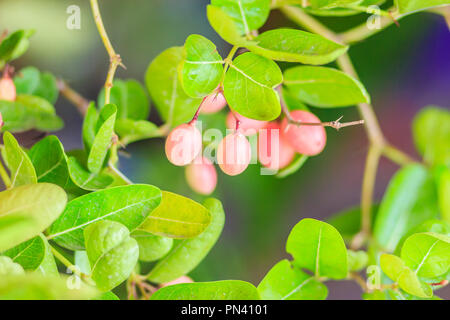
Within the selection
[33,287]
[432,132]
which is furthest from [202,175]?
[432,132]

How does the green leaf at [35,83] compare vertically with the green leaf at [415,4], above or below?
below

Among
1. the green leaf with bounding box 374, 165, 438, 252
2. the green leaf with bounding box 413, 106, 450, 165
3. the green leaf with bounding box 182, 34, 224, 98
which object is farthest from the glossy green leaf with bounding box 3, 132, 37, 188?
the green leaf with bounding box 413, 106, 450, 165

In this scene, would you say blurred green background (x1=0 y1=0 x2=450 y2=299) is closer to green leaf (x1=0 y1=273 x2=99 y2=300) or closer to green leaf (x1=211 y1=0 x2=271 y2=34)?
green leaf (x1=211 y1=0 x2=271 y2=34)

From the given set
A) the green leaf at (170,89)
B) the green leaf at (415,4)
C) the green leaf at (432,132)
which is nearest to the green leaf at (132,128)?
the green leaf at (170,89)

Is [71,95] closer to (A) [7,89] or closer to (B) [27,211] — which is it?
(A) [7,89]

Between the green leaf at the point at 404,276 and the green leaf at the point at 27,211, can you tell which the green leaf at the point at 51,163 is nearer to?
the green leaf at the point at 27,211

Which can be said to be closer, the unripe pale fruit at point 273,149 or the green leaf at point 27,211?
the green leaf at point 27,211

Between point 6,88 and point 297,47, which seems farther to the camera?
point 6,88
